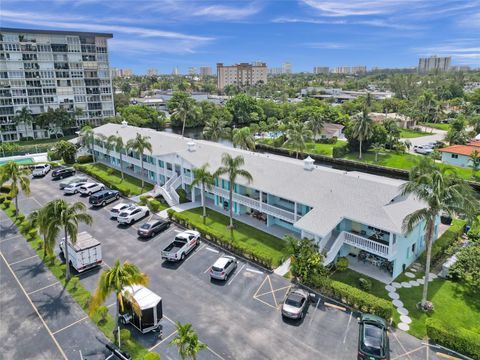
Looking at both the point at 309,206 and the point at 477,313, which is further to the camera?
the point at 309,206

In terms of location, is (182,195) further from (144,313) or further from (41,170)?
(41,170)

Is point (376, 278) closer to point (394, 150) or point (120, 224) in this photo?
point (120, 224)

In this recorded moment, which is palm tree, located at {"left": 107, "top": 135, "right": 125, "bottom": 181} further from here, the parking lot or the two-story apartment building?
the parking lot

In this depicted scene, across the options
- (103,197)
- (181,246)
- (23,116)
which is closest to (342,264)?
(181,246)

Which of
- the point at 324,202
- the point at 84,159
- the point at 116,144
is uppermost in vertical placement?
the point at 116,144

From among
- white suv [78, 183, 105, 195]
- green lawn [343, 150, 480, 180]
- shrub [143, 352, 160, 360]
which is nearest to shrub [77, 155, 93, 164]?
white suv [78, 183, 105, 195]

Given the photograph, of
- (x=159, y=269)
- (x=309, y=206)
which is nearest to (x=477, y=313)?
(x=309, y=206)
